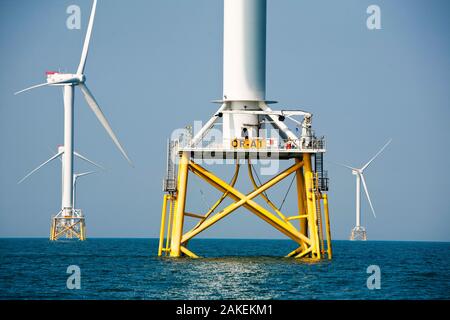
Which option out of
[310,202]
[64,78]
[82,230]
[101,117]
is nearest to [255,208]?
[310,202]

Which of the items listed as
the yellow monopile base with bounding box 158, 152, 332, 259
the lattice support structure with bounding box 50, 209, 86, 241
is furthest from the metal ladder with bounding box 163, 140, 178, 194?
the lattice support structure with bounding box 50, 209, 86, 241

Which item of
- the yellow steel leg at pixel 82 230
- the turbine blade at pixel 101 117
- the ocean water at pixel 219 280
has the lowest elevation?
the ocean water at pixel 219 280

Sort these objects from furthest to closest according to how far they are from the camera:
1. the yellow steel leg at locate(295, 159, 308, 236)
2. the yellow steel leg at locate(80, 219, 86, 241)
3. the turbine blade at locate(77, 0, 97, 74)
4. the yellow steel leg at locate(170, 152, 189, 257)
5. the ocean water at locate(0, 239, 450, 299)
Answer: the yellow steel leg at locate(80, 219, 86, 241), the turbine blade at locate(77, 0, 97, 74), the yellow steel leg at locate(295, 159, 308, 236), the yellow steel leg at locate(170, 152, 189, 257), the ocean water at locate(0, 239, 450, 299)

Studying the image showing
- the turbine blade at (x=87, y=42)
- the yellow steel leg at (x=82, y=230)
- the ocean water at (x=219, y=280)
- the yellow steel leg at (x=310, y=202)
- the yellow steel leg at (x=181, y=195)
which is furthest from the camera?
the yellow steel leg at (x=82, y=230)

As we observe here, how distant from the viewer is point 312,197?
6397cm

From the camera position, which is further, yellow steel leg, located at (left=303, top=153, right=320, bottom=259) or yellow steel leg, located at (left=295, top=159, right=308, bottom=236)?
yellow steel leg, located at (left=295, top=159, right=308, bottom=236)

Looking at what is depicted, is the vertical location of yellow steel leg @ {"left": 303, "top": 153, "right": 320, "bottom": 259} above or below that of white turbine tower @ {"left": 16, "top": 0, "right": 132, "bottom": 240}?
below

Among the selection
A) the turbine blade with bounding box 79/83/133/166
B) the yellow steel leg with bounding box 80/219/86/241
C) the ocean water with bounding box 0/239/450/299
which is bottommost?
the ocean water with bounding box 0/239/450/299

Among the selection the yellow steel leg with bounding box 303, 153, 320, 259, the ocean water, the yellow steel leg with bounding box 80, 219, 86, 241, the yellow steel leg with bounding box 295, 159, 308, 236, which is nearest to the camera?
the ocean water

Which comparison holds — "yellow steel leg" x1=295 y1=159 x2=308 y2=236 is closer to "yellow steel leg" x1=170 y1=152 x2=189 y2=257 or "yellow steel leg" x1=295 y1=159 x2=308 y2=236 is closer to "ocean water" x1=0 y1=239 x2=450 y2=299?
"ocean water" x1=0 y1=239 x2=450 y2=299

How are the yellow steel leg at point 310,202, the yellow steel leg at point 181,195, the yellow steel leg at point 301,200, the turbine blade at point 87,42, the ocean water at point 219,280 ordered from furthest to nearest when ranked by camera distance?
the turbine blade at point 87,42, the yellow steel leg at point 301,200, the yellow steel leg at point 181,195, the yellow steel leg at point 310,202, the ocean water at point 219,280

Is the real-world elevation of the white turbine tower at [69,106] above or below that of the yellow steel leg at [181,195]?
above

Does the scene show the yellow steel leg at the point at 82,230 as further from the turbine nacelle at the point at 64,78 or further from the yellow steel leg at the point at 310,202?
the yellow steel leg at the point at 310,202

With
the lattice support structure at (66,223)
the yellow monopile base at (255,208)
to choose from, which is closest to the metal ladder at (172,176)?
the yellow monopile base at (255,208)
